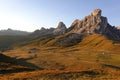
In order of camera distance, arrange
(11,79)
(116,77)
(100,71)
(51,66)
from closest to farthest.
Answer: (11,79) → (116,77) → (100,71) → (51,66)

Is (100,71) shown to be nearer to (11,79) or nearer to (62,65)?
(11,79)

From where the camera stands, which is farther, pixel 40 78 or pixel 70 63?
pixel 70 63

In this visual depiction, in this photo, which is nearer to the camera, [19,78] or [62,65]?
[19,78]

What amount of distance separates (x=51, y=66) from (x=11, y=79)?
246ft

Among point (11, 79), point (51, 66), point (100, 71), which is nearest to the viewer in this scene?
point (11, 79)

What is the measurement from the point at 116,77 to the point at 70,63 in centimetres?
7748

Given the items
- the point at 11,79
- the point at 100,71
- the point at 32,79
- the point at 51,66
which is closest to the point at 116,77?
the point at 100,71

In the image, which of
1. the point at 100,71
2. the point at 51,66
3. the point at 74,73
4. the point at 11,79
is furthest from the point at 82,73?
the point at 51,66

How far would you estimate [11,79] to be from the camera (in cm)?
4088

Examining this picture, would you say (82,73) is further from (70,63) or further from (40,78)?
(70,63)

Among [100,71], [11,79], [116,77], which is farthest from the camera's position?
[100,71]

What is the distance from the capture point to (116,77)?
43.7 metres

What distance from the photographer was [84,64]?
4628 inches

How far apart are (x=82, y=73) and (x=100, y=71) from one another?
16.7 ft
